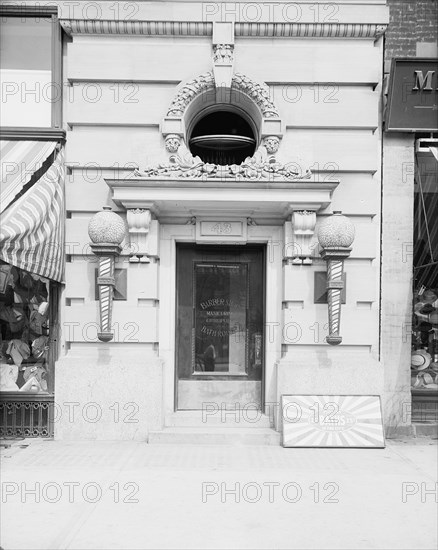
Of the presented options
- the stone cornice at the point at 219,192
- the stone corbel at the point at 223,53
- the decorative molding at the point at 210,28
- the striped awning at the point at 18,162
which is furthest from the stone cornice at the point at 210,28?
the stone cornice at the point at 219,192

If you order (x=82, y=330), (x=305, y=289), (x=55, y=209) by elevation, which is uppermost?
(x=55, y=209)

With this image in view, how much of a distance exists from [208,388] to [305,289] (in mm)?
2265

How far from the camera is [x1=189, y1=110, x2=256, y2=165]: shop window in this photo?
8.99 m

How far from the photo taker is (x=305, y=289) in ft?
28.6

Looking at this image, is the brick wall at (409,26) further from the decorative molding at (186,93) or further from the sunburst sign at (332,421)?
the sunburst sign at (332,421)

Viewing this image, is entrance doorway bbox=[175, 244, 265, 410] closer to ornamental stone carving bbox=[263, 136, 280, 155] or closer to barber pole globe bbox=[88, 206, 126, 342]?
barber pole globe bbox=[88, 206, 126, 342]

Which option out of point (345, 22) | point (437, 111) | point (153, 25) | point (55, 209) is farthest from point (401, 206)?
point (55, 209)

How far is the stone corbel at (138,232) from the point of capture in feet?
28.0

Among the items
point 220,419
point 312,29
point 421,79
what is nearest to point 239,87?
point 312,29

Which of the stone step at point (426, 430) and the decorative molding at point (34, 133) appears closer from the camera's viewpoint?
the decorative molding at point (34, 133)

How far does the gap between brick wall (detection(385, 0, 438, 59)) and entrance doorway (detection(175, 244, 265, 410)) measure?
12.7ft

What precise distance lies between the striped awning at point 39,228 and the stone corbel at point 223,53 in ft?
9.03

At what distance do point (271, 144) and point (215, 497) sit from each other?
5.20 metres

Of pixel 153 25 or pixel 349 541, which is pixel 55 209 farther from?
pixel 349 541
